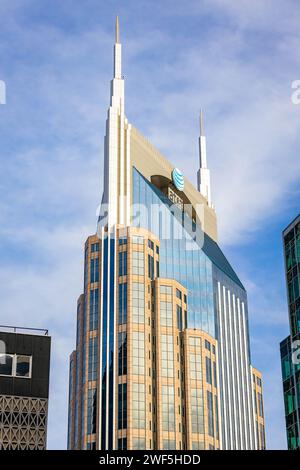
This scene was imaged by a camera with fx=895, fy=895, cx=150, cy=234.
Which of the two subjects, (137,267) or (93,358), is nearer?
(93,358)

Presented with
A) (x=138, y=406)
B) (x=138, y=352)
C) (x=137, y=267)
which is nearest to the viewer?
(x=138, y=406)

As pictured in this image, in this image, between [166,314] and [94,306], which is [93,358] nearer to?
[94,306]

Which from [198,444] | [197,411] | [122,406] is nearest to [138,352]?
[122,406]

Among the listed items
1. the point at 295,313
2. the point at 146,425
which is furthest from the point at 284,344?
the point at 146,425

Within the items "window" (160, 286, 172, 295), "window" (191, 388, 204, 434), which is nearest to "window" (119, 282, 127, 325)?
"window" (160, 286, 172, 295)

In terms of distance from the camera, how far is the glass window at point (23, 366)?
122312mm

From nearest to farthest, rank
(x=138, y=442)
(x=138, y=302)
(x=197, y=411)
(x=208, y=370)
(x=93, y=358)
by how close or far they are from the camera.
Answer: (x=138, y=442) < (x=197, y=411) < (x=93, y=358) < (x=138, y=302) < (x=208, y=370)

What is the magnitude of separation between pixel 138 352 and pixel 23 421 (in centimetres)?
6999

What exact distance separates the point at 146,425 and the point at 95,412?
11.2m

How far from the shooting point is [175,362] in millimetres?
192250

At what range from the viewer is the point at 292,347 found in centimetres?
9462

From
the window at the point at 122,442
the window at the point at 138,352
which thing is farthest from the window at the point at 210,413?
the window at the point at 122,442

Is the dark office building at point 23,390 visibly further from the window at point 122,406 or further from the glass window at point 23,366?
the window at point 122,406
